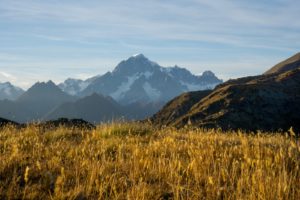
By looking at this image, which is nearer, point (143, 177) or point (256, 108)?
point (143, 177)

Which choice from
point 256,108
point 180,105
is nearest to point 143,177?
point 256,108

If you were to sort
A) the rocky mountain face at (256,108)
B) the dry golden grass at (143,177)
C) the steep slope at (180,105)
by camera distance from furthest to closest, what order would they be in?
the steep slope at (180,105) → the rocky mountain face at (256,108) → the dry golden grass at (143,177)

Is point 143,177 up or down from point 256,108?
up

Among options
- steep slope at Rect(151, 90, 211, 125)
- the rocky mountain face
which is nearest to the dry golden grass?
the rocky mountain face

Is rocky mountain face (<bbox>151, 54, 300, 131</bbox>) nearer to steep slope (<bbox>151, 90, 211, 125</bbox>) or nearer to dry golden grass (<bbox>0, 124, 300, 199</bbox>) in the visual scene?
steep slope (<bbox>151, 90, 211, 125</bbox>)

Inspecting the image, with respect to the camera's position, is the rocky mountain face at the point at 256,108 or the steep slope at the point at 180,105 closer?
the rocky mountain face at the point at 256,108

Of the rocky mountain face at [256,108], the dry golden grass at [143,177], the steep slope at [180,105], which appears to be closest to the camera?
the dry golden grass at [143,177]

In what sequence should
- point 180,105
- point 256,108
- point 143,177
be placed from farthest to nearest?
point 180,105, point 256,108, point 143,177

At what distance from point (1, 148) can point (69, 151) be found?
5.25 ft

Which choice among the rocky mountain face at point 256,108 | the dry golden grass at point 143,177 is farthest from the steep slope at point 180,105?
the dry golden grass at point 143,177

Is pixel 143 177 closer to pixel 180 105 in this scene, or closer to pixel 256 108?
pixel 256 108

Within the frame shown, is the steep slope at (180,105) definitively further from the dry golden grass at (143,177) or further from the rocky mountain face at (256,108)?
the dry golden grass at (143,177)

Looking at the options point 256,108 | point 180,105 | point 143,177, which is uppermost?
point 180,105

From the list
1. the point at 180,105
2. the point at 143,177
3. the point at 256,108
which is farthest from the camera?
the point at 180,105
